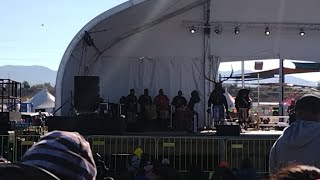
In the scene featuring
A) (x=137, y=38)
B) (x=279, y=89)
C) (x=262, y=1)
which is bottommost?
(x=279, y=89)

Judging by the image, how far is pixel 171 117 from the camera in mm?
15930

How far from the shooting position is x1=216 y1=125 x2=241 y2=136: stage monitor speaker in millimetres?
11773

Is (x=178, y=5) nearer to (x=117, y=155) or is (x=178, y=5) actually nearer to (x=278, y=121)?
(x=278, y=121)

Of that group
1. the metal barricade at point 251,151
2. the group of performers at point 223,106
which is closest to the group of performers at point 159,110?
the group of performers at point 223,106

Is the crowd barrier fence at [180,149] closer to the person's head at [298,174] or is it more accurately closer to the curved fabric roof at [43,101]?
the person's head at [298,174]

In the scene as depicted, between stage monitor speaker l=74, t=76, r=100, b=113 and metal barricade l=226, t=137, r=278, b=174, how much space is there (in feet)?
11.5

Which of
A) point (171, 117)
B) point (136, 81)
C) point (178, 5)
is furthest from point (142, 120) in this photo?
point (178, 5)

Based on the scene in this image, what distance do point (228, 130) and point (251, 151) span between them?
3.25ft

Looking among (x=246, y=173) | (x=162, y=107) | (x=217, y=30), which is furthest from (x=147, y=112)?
(x=246, y=173)

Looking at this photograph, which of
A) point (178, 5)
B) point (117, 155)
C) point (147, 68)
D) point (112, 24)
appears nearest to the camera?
point (117, 155)

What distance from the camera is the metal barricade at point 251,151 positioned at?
1080 cm

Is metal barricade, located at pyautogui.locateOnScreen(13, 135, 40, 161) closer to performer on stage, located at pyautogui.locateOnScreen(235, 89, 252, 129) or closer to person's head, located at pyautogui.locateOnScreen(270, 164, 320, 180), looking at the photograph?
performer on stage, located at pyautogui.locateOnScreen(235, 89, 252, 129)

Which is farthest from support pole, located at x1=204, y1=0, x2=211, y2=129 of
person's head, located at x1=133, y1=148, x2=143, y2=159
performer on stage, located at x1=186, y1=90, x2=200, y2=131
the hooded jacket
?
the hooded jacket

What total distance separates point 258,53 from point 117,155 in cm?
763
